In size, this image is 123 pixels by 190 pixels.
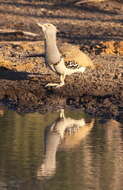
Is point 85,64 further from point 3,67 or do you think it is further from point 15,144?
point 15,144

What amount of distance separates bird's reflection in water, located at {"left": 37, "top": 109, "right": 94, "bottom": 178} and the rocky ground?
0.92m

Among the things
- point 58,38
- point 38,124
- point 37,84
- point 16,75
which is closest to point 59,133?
point 38,124

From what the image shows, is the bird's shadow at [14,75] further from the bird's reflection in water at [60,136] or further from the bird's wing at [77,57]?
the bird's reflection in water at [60,136]

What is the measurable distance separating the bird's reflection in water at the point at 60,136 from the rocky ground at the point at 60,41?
3.01 feet

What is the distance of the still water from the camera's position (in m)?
8.70

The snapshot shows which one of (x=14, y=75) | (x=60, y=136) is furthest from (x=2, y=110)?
(x=14, y=75)

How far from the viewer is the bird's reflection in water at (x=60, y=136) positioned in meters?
9.45

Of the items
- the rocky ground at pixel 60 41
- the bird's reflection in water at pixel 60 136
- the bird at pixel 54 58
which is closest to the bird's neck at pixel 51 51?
the bird at pixel 54 58

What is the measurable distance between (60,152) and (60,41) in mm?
11475

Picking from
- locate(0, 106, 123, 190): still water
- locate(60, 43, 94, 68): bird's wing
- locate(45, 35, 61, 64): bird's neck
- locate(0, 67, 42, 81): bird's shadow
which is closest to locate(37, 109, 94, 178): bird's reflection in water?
locate(0, 106, 123, 190): still water

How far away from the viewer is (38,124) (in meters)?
12.1

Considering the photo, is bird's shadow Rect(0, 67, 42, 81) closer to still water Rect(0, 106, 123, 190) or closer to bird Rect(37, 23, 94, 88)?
bird Rect(37, 23, 94, 88)

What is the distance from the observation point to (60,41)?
70.5 feet

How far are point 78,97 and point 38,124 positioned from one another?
2.33m
